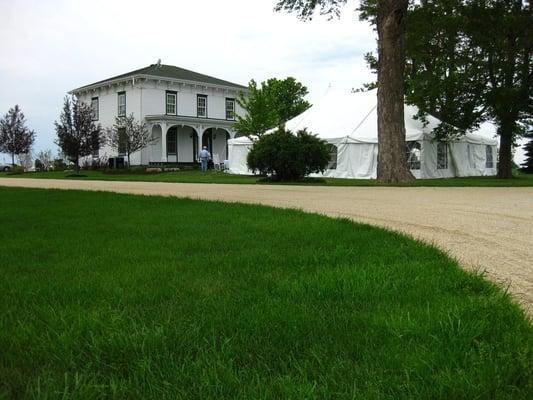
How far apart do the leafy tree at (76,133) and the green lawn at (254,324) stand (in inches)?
1028

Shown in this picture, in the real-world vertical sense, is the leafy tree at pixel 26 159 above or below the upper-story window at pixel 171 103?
below

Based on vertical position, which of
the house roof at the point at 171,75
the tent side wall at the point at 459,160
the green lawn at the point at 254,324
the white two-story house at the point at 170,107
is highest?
the house roof at the point at 171,75

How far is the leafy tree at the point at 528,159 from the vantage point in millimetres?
46456

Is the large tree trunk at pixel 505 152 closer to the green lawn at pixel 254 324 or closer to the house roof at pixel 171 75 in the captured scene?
the house roof at pixel 171 75

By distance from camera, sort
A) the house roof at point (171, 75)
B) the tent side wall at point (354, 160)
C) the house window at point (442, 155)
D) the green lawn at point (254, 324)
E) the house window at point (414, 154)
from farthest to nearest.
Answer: the house roof at point (171, 75) < the house window at point (442, 155) < the house window at point (414, 154) < the tent side wall at point (354, 160) < the green lawn at point (254, 324)

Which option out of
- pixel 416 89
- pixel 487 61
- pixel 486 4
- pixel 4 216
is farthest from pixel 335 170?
pixel 4 216

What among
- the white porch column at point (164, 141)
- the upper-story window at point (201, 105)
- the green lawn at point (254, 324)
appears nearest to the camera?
the green lawn at point (254, 324)

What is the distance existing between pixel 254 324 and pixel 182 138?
128 ft

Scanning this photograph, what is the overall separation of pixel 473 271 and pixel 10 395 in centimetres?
304

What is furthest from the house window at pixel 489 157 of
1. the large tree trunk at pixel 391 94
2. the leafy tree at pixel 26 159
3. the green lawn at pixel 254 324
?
the leafy tree at pixel 26 159

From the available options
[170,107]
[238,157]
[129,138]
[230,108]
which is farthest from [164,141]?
[238,157]

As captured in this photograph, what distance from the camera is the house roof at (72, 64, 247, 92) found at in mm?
39156

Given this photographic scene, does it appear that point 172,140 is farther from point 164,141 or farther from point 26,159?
point 26,159

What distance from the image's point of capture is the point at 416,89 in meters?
24.7
